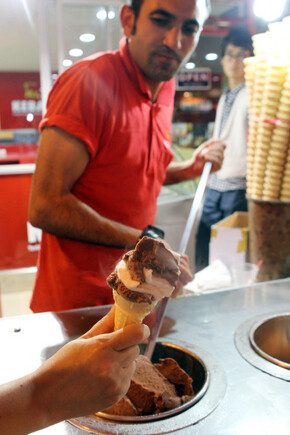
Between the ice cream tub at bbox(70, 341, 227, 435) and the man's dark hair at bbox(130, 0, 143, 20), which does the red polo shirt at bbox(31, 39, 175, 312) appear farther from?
the ice cream tub at bbox(70, 341, 227, 435)

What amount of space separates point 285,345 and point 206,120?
242 centimetres

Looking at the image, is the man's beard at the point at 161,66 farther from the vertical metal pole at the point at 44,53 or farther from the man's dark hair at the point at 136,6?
the vertical metal pole at the point at 44,53

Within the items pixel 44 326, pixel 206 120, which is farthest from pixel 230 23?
pixel 44 326

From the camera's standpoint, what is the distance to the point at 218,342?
1253 millimetres

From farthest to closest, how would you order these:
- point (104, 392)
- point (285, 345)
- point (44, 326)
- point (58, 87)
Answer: point (58, 87) < point (285, 345) < point (44, 326) < point (104, 392)

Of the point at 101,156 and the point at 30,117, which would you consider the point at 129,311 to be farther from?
the point at 30,117

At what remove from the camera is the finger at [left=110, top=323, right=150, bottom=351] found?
661 mm

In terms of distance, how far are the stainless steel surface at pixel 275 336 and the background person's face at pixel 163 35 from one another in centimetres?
113

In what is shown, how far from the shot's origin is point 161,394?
98 centimetres

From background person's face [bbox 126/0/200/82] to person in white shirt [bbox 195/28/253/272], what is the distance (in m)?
1.32

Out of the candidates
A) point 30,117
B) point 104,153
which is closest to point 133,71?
point 104,153

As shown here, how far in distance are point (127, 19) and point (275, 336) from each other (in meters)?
1.45

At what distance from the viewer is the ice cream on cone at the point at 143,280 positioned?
70cm

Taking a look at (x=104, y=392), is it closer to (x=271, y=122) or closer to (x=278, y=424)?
(x=278, y=424)
